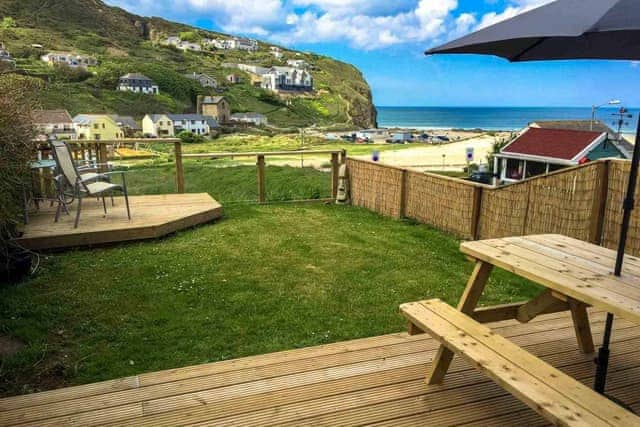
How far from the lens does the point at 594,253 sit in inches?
88.6

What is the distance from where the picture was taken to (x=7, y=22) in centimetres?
3419

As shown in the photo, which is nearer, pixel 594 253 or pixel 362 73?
pixel 594 253

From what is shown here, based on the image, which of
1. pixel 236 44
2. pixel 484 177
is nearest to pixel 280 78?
pixel 236 44

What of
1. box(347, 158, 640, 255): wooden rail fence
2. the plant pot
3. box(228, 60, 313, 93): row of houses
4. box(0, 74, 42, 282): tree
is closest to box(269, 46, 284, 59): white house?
box(228, 60, 313, 93): row of houses

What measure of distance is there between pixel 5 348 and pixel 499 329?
306 cm

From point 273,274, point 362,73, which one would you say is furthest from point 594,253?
point 362,73

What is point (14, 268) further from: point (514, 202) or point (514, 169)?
point (514, 169)

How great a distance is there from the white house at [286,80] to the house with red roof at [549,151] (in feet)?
145

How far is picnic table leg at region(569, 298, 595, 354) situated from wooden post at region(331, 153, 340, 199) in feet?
18.1

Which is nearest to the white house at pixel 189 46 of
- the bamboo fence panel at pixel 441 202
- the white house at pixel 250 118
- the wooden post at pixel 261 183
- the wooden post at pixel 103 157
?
the white house at pixel 250 118

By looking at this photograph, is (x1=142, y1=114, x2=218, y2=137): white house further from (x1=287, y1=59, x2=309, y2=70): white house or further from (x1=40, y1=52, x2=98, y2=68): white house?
(x1=287, y1=59, x2=309, y2=70): white house

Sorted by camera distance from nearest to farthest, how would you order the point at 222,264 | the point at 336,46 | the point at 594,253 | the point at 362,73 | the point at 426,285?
the point at 594,253 → the point at 426,285 → the point at 222,264 → the point at 362,73 → the point at 336,46

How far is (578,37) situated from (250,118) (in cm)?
4302

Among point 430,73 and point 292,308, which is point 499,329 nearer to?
point 292,308
